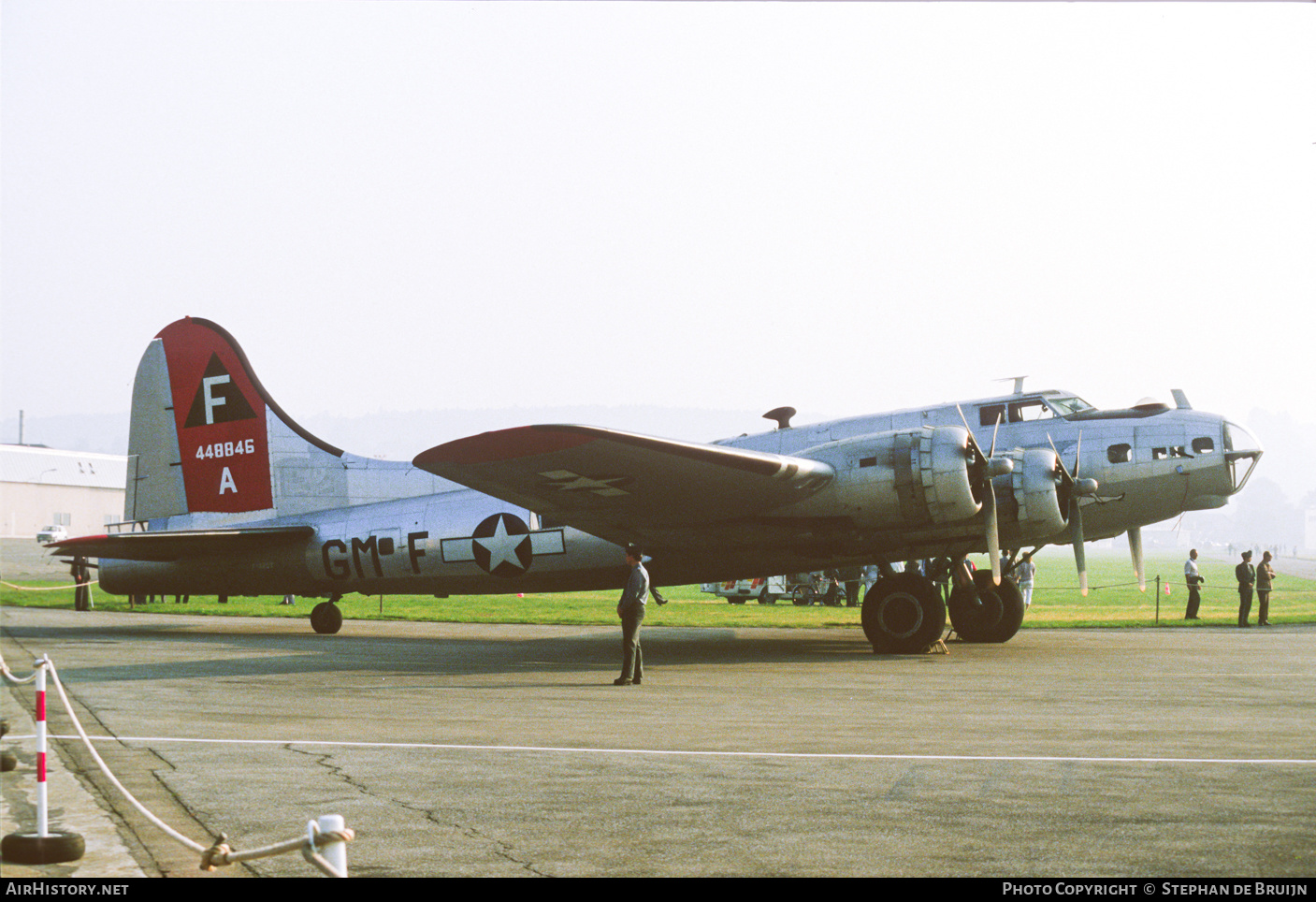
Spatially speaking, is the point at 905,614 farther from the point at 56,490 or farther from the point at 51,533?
the point at 56,490

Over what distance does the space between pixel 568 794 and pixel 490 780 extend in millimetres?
802

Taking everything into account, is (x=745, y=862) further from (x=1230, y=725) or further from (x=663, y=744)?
(x=1230, y=725)

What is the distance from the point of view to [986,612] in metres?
20.0

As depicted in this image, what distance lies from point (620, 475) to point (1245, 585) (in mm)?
A: 20053

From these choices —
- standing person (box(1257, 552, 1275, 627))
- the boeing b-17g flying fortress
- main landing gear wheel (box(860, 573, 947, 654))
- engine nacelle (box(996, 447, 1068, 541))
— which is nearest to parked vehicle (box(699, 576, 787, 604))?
standing person (box(1257, 552, 1275, 627))

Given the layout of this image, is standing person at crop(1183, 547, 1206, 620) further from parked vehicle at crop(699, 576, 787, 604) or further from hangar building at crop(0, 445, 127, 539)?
hangar building at crop(0, 445, 127, 539)

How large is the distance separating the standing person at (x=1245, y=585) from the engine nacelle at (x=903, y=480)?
1505 centimetres

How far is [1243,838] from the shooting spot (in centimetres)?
590

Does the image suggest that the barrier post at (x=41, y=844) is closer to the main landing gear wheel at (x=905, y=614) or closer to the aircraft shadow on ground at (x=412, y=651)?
the aircraft shadow on ground at (x=412, y=651)

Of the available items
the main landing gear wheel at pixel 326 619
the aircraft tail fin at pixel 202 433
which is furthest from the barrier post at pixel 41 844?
the main landing gear wheel at pixel 326 619

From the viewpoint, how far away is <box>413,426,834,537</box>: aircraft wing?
46.6 feet

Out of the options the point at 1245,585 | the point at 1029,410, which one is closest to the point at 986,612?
the point at 1029,410

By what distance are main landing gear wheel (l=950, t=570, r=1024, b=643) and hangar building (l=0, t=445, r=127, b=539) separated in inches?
3187
